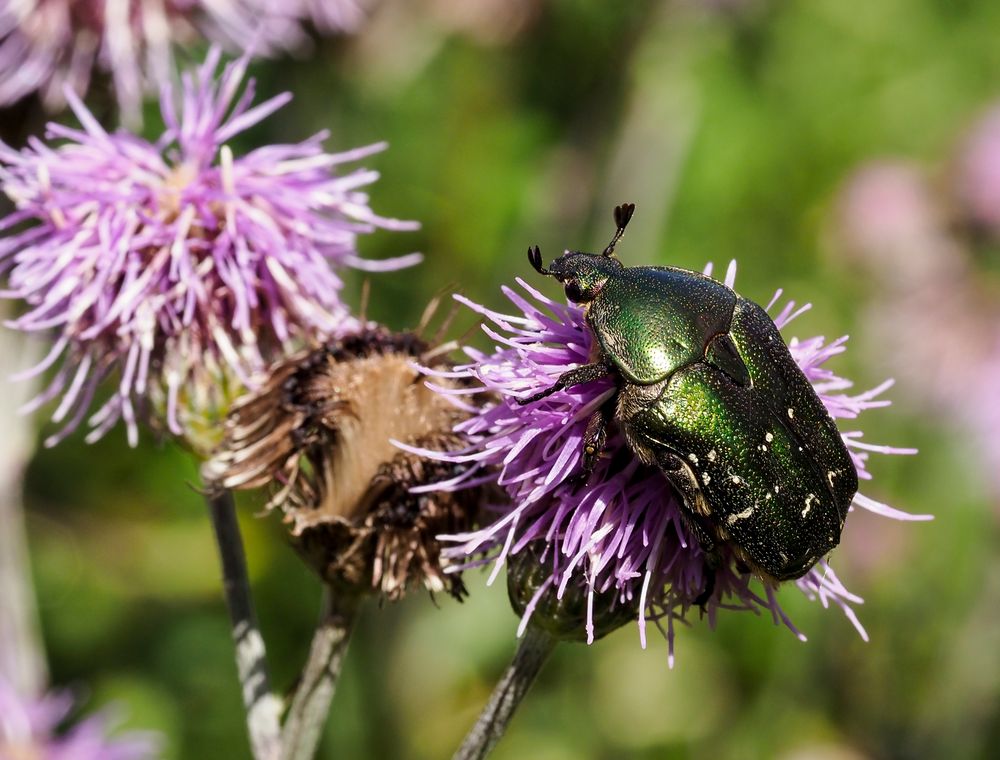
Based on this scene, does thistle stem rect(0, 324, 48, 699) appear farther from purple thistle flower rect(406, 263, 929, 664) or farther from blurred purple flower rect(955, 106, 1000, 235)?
blurred purple flower rect(955, 106, 1000, 235)

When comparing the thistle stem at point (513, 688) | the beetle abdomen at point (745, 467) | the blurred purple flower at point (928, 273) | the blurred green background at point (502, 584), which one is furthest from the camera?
the blurred purple flower at point (928, 273)

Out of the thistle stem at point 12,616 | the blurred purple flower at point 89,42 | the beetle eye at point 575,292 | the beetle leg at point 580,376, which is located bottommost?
the thistle stem at point 12,616

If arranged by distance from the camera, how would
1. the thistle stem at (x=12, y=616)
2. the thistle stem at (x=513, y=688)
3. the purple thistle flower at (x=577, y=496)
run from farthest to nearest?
the thistle stem at (x=12, y=616), the thistle stem at (x=513, y=688), the purple thistle flower at (x=577, y=496)

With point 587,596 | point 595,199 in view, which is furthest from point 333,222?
point 595,199

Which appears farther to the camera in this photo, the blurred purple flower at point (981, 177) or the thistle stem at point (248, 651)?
the blurred purple flower at point (981, 177)

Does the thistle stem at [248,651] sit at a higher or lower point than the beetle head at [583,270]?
lower

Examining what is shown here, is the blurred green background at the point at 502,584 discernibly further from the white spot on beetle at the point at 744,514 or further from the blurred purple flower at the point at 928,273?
the white spot on beetle at the point at 744,514

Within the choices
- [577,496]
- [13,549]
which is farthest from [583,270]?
[13,549]

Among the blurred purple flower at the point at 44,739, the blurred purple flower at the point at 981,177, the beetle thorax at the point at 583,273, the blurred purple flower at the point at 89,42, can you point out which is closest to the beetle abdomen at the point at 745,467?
the beetle thorax at the point at 583,273
